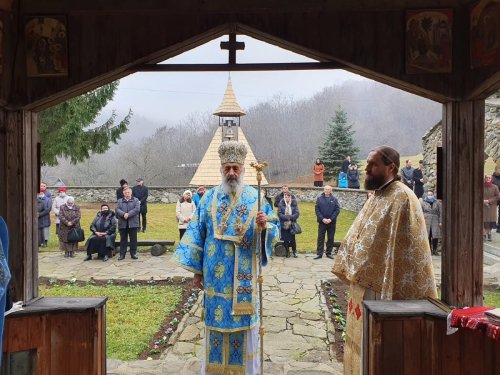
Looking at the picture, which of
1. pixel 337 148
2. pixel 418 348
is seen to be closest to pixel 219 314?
pixel 418 348

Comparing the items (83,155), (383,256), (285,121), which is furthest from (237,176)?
(285,121)

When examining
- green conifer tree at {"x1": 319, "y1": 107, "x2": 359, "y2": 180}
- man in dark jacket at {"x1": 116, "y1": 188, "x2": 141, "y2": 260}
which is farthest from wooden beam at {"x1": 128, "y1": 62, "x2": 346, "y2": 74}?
green conifer tree at {"x1": 319, "y1": 107, "x2": 359, "y2": 180}

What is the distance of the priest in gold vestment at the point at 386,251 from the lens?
412 centimetres

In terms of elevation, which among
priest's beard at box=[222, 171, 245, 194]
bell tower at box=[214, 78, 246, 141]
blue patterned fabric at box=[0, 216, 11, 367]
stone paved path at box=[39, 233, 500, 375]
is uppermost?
bell tower at box=[214, 78, 246, 141]

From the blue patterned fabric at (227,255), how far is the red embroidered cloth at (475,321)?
176 centimetres

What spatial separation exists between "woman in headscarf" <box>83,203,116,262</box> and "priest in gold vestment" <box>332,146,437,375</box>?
360 inches

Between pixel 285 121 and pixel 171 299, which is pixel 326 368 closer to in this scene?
pixel 171 299

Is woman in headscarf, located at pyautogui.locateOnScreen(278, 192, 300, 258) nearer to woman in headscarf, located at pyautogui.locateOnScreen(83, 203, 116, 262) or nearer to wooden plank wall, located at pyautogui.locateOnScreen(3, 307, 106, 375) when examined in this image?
woman in headscarf, located at pyautogui.locateOnScreen(83, 203, 116, 262)

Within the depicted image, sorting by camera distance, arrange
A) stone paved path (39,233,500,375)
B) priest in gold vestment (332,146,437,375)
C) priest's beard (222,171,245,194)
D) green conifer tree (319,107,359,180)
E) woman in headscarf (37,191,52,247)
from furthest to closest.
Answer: green conifer tree (319,107,359,180) < woman in headscarf (37,191,52,247) < stone paved path (39,233,500,375) < priest's beard (222,171,245,194) < priest in gold vestment (332,146,437,375)

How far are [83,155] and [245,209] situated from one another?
40.7 feet

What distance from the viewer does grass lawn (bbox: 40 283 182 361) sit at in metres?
6.43

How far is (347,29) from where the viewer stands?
13.3ft

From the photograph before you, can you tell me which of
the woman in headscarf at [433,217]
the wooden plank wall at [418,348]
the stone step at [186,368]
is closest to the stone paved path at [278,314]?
the stone step at [186,368]

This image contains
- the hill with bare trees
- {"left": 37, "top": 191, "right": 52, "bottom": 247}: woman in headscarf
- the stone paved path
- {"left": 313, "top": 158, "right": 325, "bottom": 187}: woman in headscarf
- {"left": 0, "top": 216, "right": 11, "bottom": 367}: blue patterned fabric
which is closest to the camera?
{"left": 0, "top": 216, "right": 11, "bottom": 367}: blue patterned fabric
